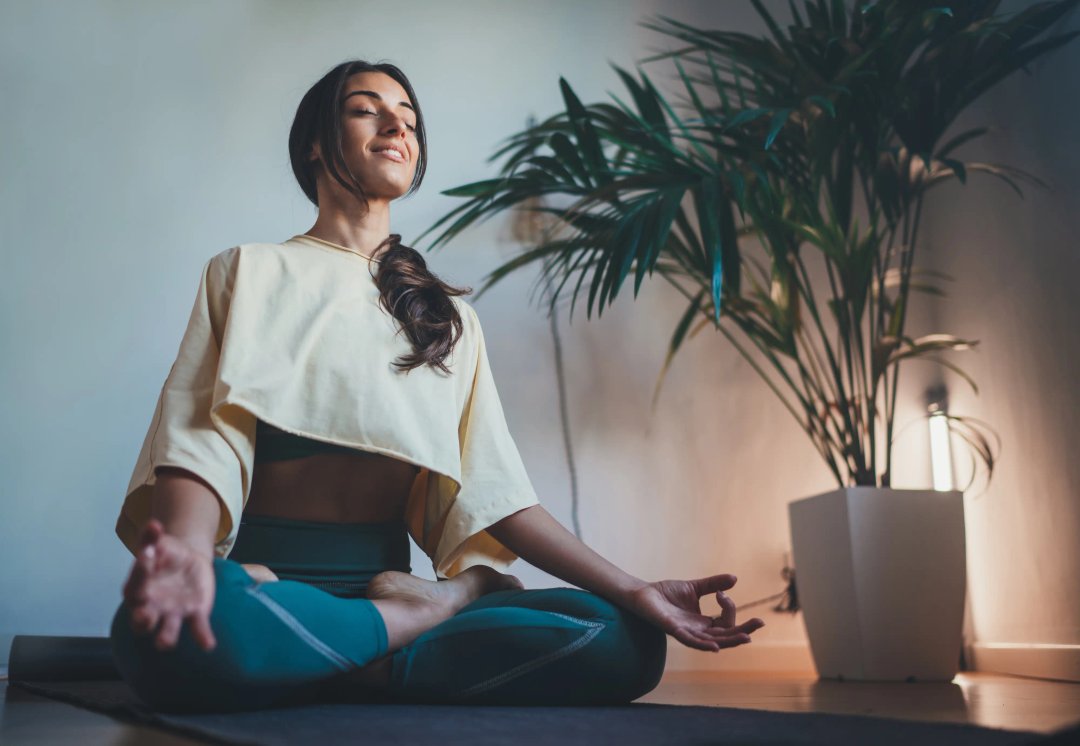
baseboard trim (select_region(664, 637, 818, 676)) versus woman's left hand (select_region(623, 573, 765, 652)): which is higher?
woman's left hand (select_region(623, 573, 765, 652))

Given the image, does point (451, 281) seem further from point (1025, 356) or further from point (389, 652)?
point (389, 652)

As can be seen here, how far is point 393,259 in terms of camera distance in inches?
54.7

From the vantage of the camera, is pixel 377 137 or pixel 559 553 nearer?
pixel 559 553

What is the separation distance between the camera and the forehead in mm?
1434

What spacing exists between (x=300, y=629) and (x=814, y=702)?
0.79 metres

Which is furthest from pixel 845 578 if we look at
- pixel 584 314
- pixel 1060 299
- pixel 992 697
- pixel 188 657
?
pixel 188 657

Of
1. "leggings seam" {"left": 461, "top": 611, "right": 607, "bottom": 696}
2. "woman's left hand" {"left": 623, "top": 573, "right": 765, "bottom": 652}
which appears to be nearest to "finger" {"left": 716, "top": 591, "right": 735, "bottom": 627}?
"woman's left hand" {"left": 623, "top": 573, "right": 765, "bottom": 652}

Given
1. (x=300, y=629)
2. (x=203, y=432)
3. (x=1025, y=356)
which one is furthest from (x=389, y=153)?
(x=1025, y=356)

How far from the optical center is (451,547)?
4.30ft

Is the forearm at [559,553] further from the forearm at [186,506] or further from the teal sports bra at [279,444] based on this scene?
the forearm at [186,506]

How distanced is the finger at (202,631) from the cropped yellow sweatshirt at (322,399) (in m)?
0.34

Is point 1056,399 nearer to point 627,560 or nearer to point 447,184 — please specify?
point 627,560

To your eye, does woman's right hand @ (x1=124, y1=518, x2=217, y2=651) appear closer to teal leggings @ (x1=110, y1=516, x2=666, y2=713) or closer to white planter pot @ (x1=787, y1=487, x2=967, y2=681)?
teal leggings @ (x1=110, y1=516, x2=666, y2=713)

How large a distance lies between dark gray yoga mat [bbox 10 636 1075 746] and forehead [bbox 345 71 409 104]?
2.77ft
